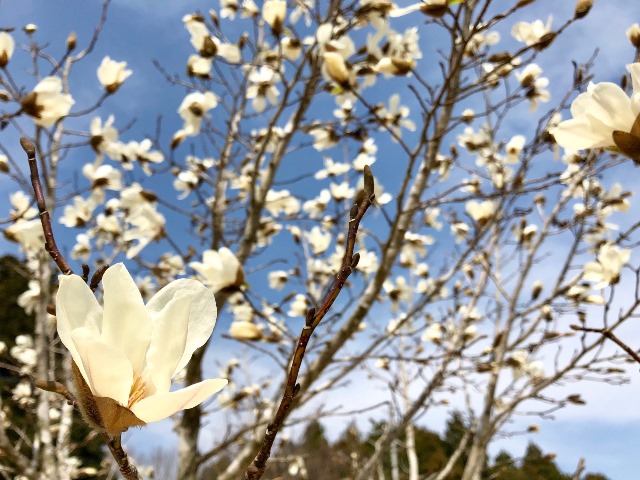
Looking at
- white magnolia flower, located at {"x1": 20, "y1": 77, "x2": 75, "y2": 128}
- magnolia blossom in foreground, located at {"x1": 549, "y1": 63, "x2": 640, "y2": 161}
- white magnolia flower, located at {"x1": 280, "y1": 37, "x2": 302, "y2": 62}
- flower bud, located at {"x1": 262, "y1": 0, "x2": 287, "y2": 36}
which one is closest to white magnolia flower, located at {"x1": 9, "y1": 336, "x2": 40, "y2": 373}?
white magnolia flower, located at {"x1": 20, "y1": 77, "x2": 75, "y2": 128}

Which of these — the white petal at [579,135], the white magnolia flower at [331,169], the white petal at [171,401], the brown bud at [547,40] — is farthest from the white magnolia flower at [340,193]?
the white petal at [171,401]

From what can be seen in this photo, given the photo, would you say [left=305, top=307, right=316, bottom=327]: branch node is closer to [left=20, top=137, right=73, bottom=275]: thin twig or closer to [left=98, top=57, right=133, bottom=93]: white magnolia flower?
[left=20, top=137, right=73, bottom=275]: thin twig

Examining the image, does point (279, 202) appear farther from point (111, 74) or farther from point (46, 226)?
point (46, 226)

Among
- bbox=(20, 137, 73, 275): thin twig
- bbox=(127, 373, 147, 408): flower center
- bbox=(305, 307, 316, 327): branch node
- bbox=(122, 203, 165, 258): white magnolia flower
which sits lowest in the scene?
bbox=(127, 373, 147, 408): flower center

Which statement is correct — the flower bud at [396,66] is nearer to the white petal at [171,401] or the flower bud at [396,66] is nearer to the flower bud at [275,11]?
the flower bud at [275,11]

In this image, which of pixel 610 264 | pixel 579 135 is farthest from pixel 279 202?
pixel 579 135

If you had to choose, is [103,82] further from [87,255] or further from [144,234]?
[87,255]

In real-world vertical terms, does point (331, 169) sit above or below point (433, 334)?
above
